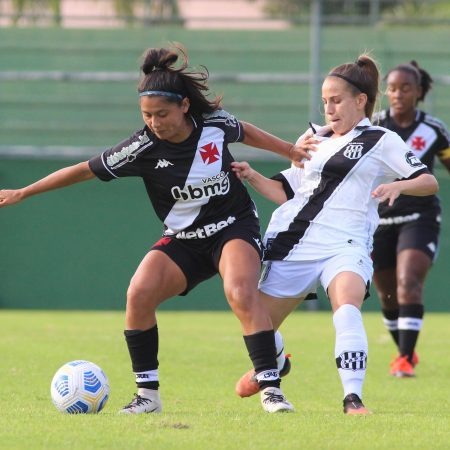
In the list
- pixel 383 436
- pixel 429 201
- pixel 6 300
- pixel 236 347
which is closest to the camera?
pixel 383 436

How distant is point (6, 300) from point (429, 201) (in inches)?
344

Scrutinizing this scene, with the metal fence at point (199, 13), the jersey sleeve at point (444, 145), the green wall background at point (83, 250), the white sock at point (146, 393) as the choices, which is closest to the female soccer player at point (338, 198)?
the white sock at point (146, 393)

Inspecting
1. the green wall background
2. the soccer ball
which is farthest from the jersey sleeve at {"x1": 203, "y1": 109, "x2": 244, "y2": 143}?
the green wall background

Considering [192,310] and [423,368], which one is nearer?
[423,368]

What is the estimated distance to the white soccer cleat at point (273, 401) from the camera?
5.96 metres

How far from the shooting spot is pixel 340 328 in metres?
5.89

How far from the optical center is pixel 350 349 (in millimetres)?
5848

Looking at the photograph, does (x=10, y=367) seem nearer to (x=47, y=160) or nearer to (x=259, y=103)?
(x=47, y=160)

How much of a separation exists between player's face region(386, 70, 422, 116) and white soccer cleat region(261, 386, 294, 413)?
3.84 metres

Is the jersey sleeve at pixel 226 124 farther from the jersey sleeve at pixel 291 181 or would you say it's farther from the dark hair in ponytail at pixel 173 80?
the jersey sleeve at pixel 291 181

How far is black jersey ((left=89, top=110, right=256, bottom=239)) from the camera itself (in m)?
6.24

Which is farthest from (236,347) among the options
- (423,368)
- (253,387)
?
(253,387)

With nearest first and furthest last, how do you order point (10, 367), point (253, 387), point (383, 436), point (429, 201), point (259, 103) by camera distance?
point (383, 436) → point (253, 387) → point (10, 367) → point (429, 201) → point (259, 103)

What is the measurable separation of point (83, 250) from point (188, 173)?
10509 mm
